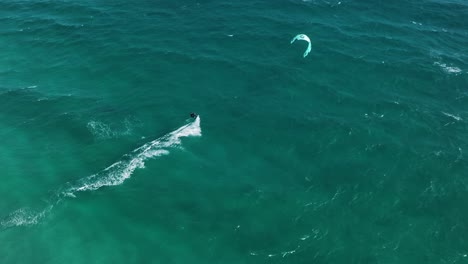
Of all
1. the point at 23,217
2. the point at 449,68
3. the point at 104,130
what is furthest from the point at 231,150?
the point at 449,68

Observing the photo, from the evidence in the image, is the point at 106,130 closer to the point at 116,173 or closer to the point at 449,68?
the point at 116,173

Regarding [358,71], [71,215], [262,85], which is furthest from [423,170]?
[71,215]

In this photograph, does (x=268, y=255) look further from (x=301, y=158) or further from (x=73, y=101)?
(x=73, y=101)

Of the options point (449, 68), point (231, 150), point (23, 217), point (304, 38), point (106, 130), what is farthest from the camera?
point (304, 38)

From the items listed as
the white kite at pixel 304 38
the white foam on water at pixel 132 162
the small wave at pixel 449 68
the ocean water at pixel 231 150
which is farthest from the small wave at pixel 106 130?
the small wave at pixel 449 68

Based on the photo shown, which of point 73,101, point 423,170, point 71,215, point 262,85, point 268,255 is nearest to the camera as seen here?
point 268,255
